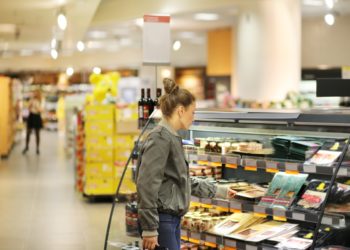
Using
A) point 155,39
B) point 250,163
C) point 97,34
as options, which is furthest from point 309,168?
point 97,34

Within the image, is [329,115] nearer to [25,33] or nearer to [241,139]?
[241,139]

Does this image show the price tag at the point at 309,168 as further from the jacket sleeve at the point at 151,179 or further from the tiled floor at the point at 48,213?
the tiled floor at the point at 48,213

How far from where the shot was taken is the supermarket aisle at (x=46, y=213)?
7383 mm

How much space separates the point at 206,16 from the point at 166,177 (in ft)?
38.6

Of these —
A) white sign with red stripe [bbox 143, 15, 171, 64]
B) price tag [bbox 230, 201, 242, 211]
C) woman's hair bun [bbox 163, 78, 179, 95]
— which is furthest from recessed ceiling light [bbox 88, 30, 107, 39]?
woman's hair bun [bbox 163, 78, 179, 95]

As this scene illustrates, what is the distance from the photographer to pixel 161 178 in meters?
3.49

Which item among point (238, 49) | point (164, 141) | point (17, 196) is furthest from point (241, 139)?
point (238, 49)

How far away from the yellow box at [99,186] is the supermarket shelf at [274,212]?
4924 mm

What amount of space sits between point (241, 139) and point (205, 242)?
864 mm

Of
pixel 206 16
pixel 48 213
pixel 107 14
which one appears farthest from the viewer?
pixel 107 14

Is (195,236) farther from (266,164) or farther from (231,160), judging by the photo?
(266,164)

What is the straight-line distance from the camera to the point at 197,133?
204 inches

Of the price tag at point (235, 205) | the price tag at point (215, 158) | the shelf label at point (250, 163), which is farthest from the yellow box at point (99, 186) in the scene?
the shelf label at point (250, 163)

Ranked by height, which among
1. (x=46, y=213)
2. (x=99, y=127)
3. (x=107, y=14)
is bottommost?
(x=46, y=213)
